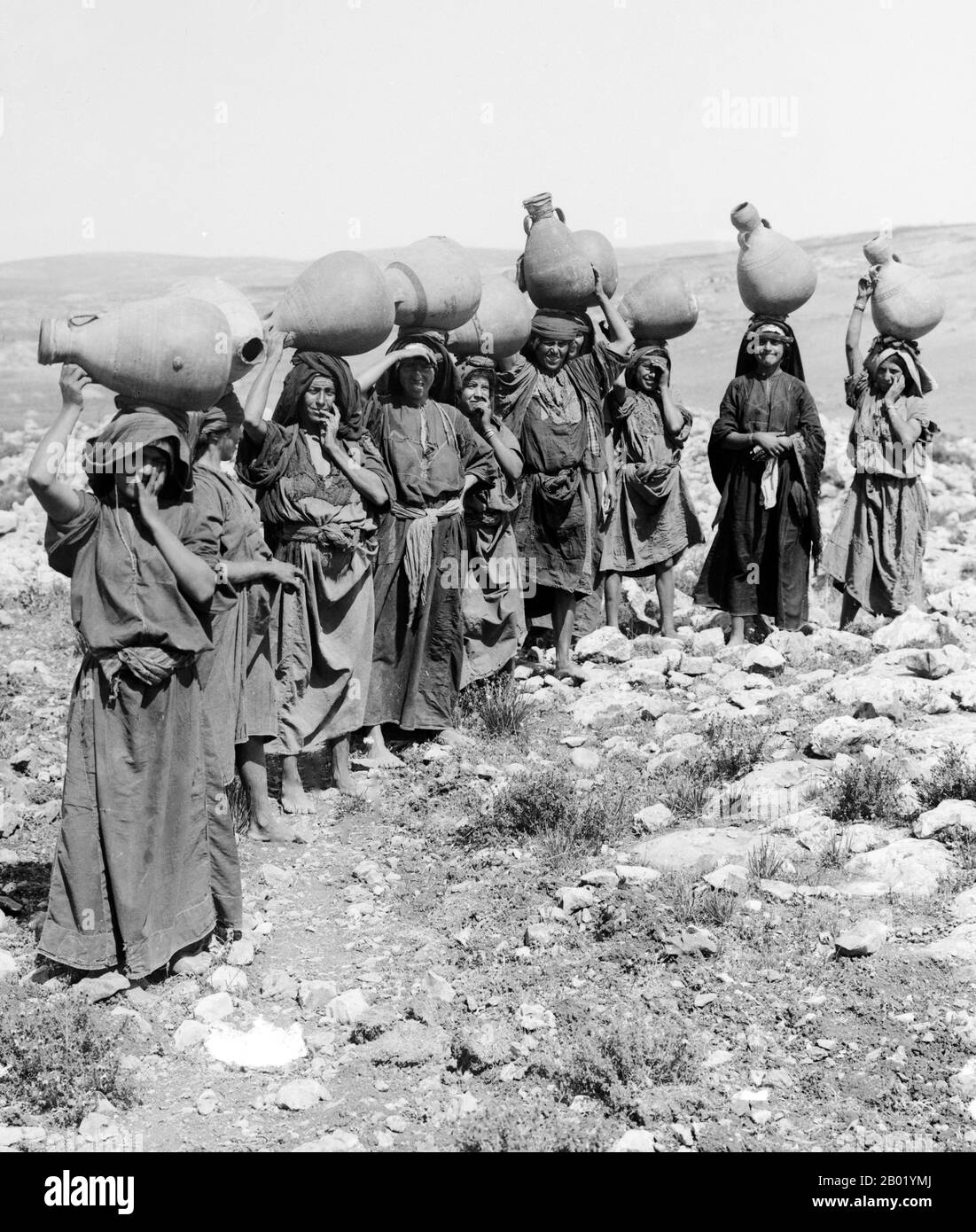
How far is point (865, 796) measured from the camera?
626 centimetres

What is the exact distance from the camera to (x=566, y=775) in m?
7.26

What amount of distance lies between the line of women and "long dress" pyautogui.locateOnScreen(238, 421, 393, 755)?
0.04 ft

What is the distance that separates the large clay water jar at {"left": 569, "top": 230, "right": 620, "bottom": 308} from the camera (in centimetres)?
921

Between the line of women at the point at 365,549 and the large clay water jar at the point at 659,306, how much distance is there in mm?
178

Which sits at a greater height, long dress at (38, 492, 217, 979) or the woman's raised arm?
the woman's raised arm

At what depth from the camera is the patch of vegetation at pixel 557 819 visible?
6125 mm

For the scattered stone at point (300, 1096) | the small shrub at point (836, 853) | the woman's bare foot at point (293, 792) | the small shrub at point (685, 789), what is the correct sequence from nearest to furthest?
the scattered stone at point (300, 1096), the small shrub at point (836, 853), the small shrub at point (685, 789), the woman's bare foot at point (293, 792)

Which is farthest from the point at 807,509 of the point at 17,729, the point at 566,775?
the point at 17,729

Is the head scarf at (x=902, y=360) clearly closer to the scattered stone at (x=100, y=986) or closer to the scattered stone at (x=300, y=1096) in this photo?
the scattered stone at (x=100, y=986)

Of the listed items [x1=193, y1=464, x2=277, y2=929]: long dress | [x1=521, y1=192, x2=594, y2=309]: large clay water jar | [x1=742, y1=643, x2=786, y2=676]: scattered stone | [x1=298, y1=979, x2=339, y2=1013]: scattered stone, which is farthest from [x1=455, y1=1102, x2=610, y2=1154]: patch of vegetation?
[x1=521, y1=192, x2=594, y2=309]: large clay water jar

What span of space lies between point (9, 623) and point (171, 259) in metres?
43.1

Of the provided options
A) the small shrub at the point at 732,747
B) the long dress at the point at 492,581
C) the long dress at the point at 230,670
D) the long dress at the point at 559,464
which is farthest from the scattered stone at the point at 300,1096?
the long dress at the point at 559,464

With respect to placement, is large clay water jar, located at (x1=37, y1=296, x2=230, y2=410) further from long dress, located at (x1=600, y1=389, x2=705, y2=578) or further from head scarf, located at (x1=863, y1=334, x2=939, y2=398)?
head scarf, located at (x1=863, y1=334, x2=939, y2=398)

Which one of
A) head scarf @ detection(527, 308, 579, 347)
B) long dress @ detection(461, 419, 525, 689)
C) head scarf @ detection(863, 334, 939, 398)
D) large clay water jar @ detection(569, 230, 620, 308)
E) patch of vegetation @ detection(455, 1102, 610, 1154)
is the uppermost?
large clay water jar @ detection(569, 230, 620, 308)
